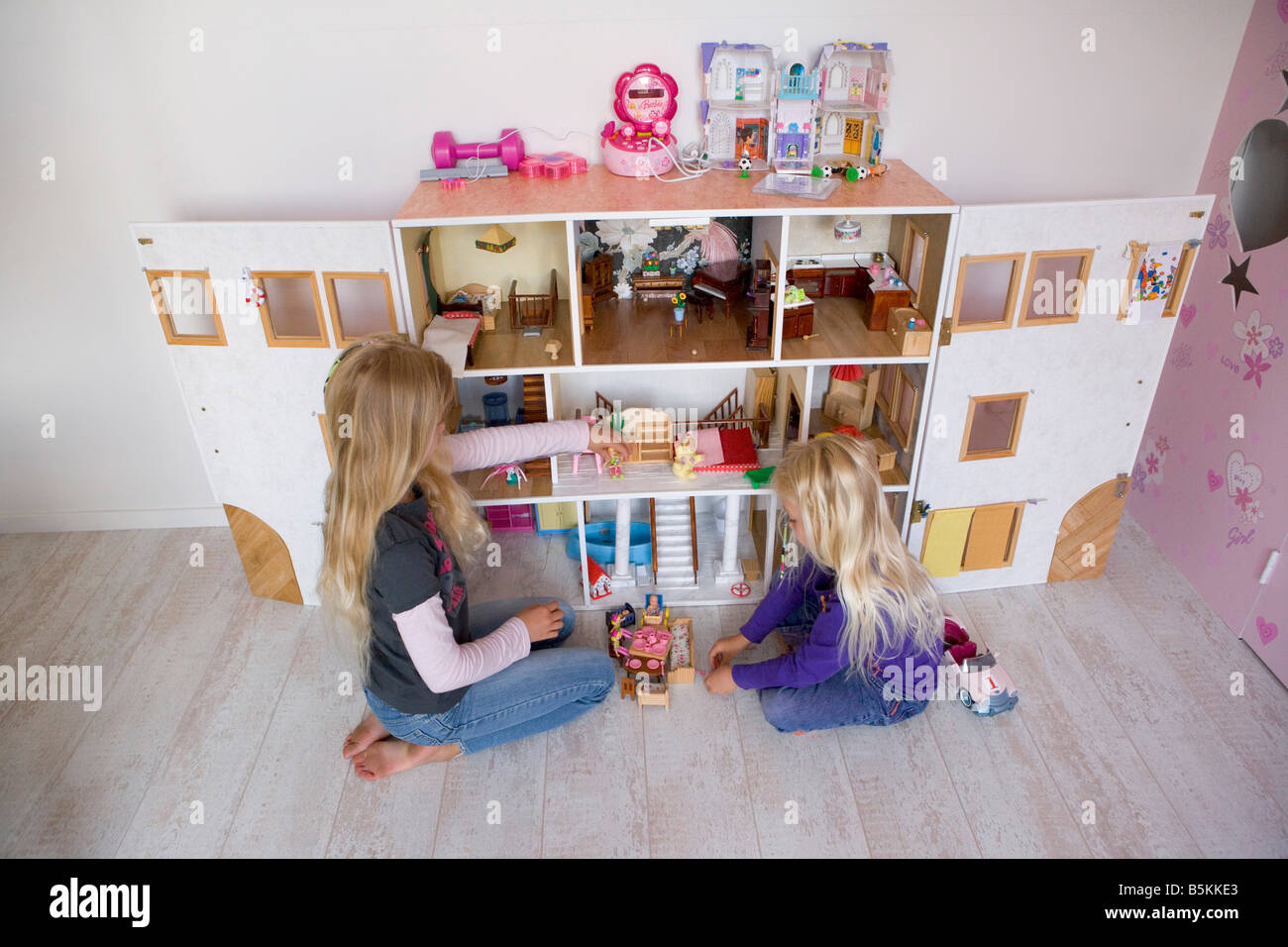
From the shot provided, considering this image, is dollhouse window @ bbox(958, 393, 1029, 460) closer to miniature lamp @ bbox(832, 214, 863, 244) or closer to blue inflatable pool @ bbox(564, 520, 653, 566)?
miniature lamp @ bbox(832, 214, 863, 244)

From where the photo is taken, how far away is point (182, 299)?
229 centimetres

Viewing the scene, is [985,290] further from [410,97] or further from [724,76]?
[410,97]

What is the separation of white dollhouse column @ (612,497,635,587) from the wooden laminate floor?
216mm

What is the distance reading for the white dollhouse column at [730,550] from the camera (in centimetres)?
267

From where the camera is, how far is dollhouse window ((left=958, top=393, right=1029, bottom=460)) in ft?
8.07

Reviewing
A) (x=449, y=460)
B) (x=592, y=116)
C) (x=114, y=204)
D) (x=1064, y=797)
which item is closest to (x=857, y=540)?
(x=1064, y=797)

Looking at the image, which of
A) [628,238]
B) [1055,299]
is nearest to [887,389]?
[1055,299]

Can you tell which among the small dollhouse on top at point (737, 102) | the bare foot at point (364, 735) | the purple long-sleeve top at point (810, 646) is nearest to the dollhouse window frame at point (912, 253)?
the small dollhouse on top at point (737, 102)

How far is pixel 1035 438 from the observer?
8.29 ft

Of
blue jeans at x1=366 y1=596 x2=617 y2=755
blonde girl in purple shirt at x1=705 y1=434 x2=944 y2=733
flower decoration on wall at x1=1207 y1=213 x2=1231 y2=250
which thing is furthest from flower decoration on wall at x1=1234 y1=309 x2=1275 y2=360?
blue jeans at x1=366 y1=596 x2=617 y2=755

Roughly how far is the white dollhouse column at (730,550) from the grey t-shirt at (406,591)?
89cm

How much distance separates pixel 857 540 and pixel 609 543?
3.69ft

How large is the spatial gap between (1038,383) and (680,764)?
1.43m

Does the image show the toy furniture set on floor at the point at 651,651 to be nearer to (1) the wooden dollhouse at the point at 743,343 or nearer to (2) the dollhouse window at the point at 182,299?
(1) the wooden dollhouse at the point at 743,343
